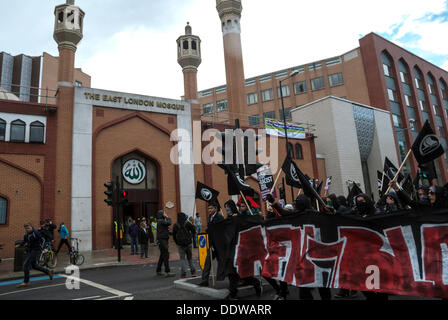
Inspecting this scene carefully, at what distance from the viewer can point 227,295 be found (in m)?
6.37

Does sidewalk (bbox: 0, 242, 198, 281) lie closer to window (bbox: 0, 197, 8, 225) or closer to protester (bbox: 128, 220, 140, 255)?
protester (bbox: 128, 220, 140, 255)

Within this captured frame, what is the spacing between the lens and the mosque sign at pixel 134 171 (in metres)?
21.4

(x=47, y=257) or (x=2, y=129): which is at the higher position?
(x=2, y=129)

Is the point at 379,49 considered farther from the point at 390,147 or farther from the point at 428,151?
the point at 428,151

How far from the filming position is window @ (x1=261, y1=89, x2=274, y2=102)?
52062 millimetres

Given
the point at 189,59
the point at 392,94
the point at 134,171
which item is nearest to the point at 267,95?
the point at 392,94

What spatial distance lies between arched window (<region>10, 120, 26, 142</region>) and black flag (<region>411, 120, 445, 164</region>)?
19.0 m

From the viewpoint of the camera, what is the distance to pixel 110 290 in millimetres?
8141

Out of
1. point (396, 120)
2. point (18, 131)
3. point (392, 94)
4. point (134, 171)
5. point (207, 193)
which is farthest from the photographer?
point (392, 94)

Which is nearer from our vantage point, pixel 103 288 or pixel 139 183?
pixel 103 288

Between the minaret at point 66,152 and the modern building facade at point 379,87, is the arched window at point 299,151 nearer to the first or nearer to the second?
the modern building facade at point 379,87

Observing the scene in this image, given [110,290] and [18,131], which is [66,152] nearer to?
[18,131]

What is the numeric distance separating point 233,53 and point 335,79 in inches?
879

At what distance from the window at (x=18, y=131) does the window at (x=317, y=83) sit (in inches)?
1577
